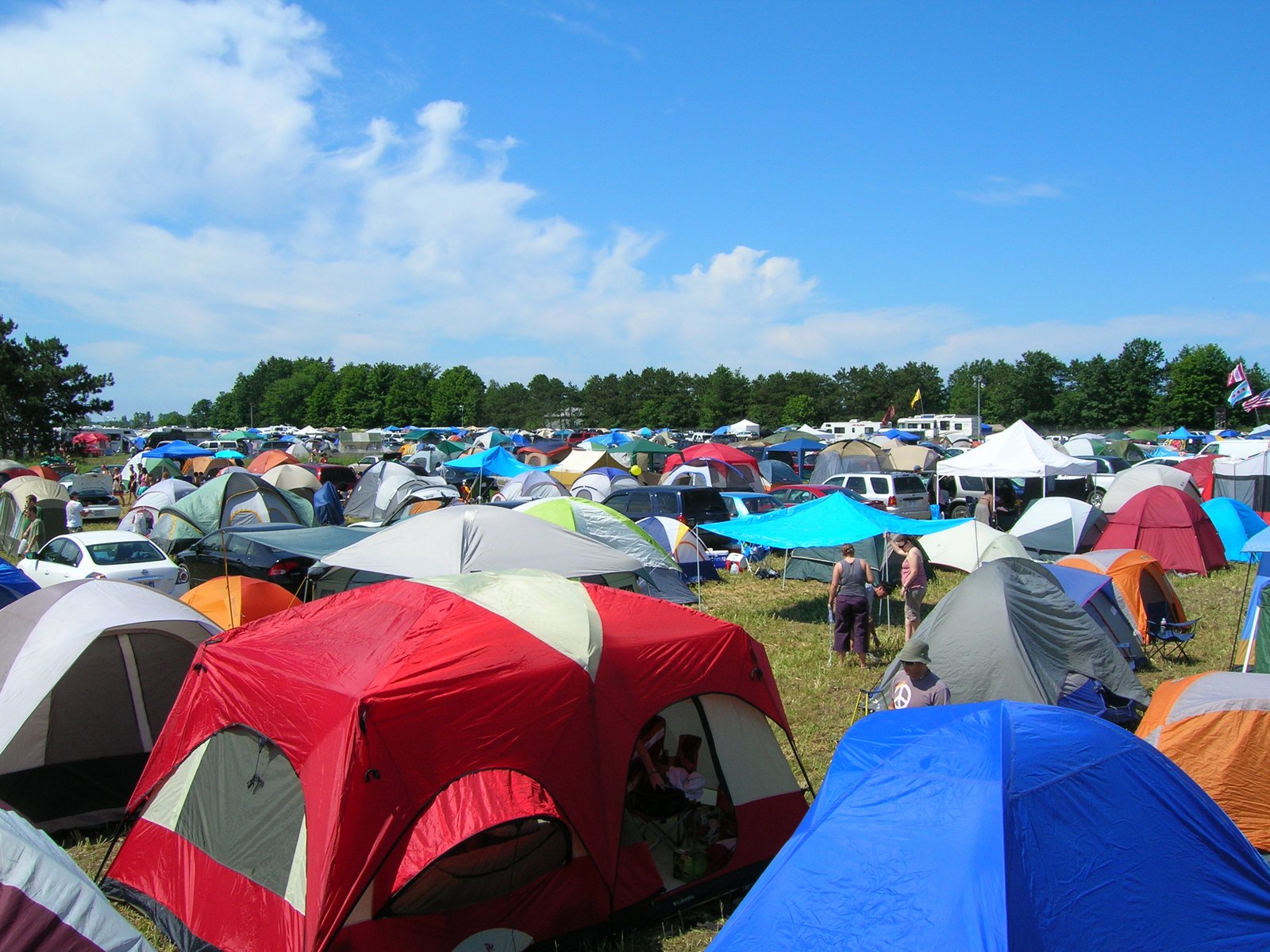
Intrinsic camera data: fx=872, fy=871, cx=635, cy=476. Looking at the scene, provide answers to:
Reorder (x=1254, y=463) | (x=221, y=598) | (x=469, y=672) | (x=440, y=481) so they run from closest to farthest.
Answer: (x=469, y=672) < (x=221, y=598) < (x=1254, y=463) < (x=440, y=481)

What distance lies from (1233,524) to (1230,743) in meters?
15.0

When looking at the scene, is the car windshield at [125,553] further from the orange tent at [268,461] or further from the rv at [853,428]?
the rv at [853,428]

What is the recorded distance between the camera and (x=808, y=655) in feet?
36.6

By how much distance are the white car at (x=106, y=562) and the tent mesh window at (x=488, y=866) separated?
10398 millimetres

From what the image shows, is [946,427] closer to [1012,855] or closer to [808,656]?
[808,656]

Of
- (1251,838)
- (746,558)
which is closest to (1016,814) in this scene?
(1251,838)

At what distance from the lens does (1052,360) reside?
88688 mm

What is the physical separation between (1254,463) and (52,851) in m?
A: 28.2

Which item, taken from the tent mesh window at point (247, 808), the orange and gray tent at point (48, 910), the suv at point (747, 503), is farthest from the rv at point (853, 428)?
the orange and gray tent at point (48, 910)

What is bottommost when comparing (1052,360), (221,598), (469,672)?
(221,598)

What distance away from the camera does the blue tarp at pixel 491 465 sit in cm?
2889

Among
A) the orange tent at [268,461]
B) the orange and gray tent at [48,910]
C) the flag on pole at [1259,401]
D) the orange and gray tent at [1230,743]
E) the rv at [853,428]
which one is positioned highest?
the flag on pole at [1259,401]

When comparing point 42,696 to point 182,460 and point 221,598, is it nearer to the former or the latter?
point 221,598

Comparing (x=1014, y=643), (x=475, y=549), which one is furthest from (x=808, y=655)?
(x=475, y=549)
